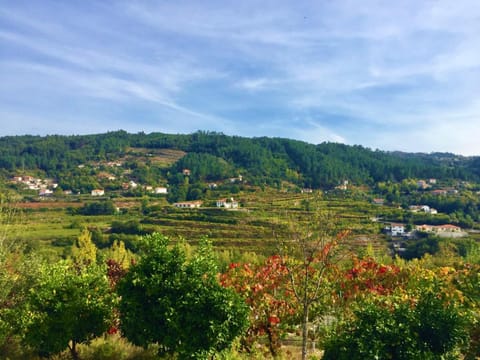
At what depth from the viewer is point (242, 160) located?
412 ft

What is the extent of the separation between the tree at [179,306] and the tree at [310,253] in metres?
1.73

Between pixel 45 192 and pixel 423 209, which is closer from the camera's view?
pixel 423 209

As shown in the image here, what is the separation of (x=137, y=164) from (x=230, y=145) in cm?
4075

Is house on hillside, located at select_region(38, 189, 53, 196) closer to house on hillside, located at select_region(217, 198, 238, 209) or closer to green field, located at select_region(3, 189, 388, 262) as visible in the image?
green field, located at select_region(3, 189, 388, 262)

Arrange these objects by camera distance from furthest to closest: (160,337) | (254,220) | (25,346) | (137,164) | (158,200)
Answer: (137,164)
(158,200)
(254,220)
(25,346)
(160,337)

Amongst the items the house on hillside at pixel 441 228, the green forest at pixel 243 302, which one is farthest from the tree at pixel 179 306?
the house on hillside at pixel 441 228

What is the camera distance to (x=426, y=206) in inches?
2940

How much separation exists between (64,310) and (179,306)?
105 inches

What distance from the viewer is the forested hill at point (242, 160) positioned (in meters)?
107

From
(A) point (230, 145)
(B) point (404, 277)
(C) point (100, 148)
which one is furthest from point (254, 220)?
(C) point (100, 148)

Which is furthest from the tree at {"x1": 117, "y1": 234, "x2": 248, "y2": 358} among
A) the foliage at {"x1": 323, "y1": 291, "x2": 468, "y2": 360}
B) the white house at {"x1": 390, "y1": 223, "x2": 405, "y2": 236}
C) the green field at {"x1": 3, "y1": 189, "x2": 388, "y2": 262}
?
the white house at {"x1": 390, "y1": 223, "x2": 405, "y2": 236}

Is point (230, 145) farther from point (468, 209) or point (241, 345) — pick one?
point (241, 345)

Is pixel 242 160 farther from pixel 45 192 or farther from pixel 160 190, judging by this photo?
pixel 45 192

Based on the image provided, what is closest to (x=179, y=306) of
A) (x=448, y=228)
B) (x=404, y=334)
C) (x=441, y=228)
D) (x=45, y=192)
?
(x=404, y=334)
